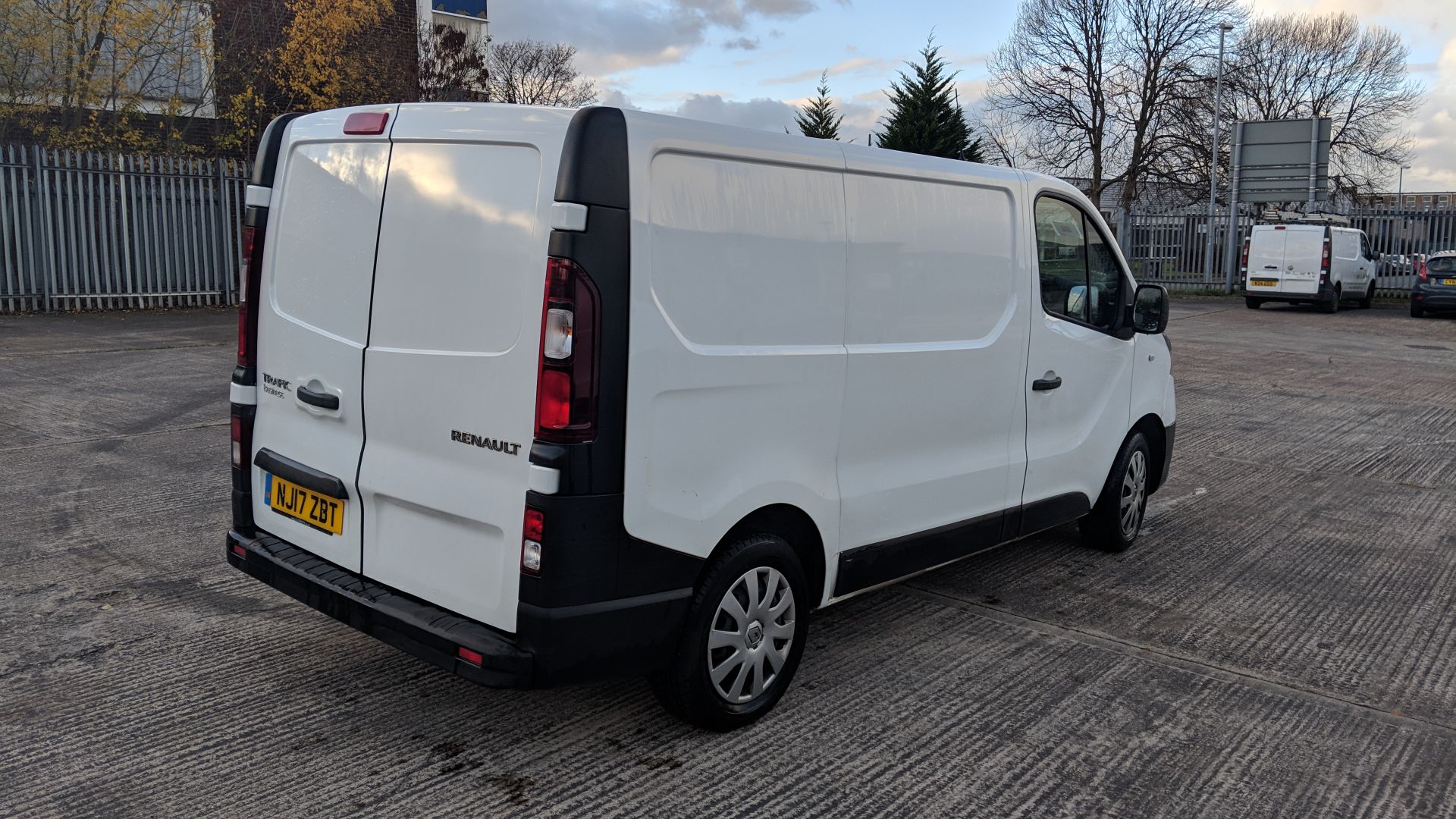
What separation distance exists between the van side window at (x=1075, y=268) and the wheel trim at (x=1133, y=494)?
85cm

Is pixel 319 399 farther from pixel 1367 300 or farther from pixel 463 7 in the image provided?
pixel 463 7

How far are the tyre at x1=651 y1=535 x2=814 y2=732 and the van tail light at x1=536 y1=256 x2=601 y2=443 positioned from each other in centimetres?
74

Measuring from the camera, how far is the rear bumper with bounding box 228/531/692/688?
10.2 ft

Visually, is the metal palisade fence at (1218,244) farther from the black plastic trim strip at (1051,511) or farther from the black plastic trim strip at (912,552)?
the black plastic trim strip at (912,552)

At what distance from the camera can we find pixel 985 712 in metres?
3.82

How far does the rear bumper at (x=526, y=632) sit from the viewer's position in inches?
122

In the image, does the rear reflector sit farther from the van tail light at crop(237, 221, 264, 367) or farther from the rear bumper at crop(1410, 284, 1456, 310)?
the rear bumper at crop(1410, 284, 1456, 310)

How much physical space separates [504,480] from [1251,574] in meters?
4.01

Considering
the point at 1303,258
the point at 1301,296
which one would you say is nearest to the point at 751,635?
the point at 1301,296

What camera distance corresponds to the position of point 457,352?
324 cm

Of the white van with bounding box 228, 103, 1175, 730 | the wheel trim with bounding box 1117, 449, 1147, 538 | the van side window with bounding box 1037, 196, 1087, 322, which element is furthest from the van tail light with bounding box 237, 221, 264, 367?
the wheel trim with bounding box 1117, 449, 1147, 538

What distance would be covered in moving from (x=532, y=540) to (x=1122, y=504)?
364 cm

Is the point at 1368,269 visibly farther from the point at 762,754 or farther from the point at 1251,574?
the point at 762,754

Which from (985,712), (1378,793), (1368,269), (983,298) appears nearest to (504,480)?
(985,712)
